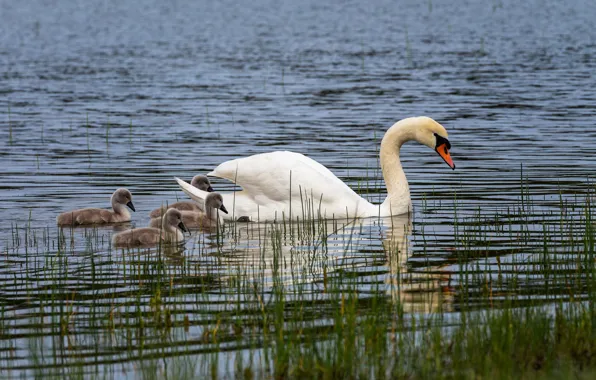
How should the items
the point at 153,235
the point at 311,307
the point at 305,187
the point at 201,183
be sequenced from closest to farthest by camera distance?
the point at 311,307 < the point at 153,235 < the point at 305,187 < the point at 201,183

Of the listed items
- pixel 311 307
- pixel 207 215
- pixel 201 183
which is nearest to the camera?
pixel 311 307

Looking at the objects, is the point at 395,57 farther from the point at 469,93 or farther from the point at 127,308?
the point at 127,308

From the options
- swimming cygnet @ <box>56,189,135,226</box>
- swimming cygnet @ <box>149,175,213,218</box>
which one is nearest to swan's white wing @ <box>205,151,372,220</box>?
swimming cygnet @ <box>149,175,213,218</box>

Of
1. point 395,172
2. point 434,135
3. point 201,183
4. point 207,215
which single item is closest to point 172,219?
point 207,215

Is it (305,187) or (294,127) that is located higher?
(294,127)

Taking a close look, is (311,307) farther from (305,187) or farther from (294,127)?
(294,127)

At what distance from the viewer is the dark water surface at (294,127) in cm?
1044

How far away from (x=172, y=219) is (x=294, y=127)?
33.7ft

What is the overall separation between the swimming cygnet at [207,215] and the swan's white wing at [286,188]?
321mm

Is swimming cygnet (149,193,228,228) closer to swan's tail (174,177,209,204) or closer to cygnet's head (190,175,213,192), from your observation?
swan's tail (174,177,209,204)

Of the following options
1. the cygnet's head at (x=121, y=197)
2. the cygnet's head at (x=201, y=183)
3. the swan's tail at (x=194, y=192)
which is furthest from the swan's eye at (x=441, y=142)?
the cygnet's head at (x=121, y=197)

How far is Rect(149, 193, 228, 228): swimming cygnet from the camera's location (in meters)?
13.1

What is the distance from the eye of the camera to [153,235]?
1187 cm

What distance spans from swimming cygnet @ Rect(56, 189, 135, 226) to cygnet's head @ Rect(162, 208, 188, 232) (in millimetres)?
1202
